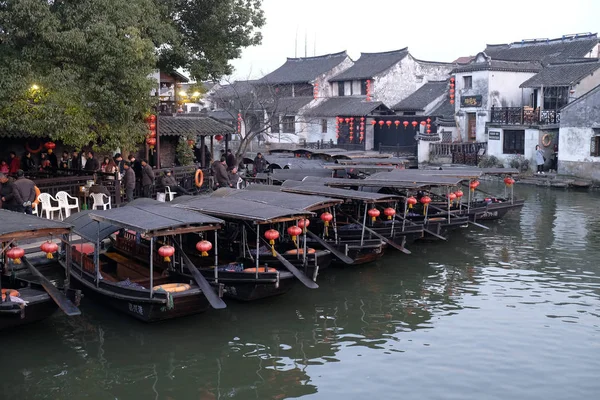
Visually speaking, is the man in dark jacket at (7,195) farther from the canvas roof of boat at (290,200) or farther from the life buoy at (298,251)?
the life buoy at (298,251)

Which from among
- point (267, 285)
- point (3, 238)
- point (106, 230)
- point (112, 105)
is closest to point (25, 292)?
point (3, 238)

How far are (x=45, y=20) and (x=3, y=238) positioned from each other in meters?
7.97

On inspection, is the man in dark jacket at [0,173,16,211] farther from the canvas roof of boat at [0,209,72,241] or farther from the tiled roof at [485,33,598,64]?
the tiled roof at [485,33,598,64]

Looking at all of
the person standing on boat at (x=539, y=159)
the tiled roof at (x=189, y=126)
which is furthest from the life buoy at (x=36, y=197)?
the person standing on boat at (x=539, y=159)

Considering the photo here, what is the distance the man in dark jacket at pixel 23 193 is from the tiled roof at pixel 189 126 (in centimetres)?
855

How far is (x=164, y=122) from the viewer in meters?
25.6

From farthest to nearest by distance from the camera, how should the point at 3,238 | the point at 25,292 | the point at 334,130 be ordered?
the point at 334,130 < the point at 25,292 < the point at 3,238

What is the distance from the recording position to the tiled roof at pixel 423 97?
4391 cm

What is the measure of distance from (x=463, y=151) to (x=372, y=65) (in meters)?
12.8

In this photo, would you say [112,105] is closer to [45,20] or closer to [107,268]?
[45,20]

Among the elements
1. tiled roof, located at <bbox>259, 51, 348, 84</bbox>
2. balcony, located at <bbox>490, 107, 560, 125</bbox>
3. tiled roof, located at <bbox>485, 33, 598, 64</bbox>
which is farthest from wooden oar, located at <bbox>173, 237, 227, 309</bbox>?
tiled roof, located at <bbox>259, 51, 348, 84</bbox>

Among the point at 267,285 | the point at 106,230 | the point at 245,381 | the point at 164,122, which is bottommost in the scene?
the point at 245,381

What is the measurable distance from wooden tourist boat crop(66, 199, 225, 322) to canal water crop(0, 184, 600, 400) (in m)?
0.47

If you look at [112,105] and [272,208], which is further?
[112,105]
